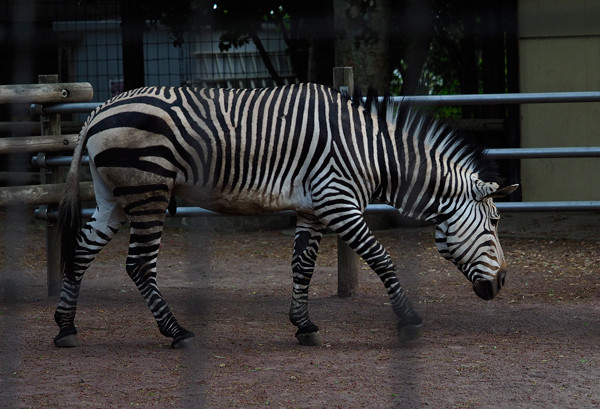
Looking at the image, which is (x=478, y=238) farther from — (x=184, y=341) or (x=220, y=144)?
(x=184, y=341)

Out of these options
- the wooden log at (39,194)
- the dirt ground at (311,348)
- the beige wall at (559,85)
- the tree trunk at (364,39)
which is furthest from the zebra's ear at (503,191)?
the beige wall at (559,85)

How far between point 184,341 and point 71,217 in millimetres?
805

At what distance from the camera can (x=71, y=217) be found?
409cm

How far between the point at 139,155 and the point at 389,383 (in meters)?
1.47

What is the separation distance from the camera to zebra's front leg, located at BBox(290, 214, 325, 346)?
13.5 ft

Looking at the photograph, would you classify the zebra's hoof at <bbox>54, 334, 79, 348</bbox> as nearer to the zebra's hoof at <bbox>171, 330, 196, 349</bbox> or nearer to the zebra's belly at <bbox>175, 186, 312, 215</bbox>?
the zebra's hoof at <bbox>171, 330, 196, 349</bbox>

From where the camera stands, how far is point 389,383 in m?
3.32

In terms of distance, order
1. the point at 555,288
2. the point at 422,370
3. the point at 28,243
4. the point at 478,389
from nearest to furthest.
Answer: the point at 478,389
the point at 422,370
the point at 555,288
the point at 28,243

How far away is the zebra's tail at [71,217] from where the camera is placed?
4.07 meters

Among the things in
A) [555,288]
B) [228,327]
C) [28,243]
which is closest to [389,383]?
[228,327]

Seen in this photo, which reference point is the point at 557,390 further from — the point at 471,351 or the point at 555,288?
the point at 555,288

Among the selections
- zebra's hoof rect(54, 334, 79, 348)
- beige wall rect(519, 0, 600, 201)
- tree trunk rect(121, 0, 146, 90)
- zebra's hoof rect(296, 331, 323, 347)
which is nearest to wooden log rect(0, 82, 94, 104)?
zebra's hoof rect(54, 334, 79, 348)

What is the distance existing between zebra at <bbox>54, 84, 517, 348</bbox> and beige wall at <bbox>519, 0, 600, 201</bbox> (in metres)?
A: 4.08

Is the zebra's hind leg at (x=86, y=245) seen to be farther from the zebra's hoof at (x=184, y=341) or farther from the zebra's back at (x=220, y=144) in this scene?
the zebra's hoof at (x=184, y=341)
